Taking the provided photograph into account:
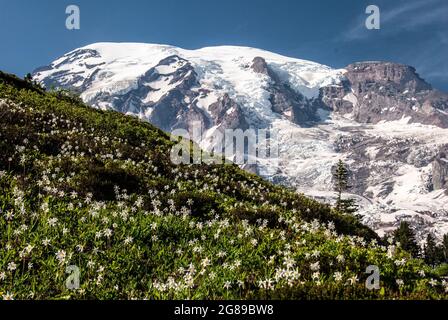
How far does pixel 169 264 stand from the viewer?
952 cm

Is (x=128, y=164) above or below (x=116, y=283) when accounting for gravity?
above

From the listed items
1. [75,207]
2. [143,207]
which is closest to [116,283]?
[75,207]

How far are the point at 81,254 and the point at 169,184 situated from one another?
278 inches

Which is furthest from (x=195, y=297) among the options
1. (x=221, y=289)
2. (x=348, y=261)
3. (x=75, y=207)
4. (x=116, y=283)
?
(x=75, y=207)

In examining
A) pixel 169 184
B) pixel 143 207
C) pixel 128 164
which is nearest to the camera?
pixel 143 207

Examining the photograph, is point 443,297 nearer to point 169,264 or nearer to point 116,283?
point 169,264

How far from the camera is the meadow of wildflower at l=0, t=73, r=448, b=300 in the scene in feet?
27.1

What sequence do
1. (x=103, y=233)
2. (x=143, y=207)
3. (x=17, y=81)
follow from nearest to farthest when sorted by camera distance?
(x=103, y=233) < (x=143, y=207) < (x=17, y=81)

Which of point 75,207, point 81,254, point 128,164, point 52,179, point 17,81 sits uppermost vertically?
point 17,81

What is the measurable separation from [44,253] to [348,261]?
6.28 meters

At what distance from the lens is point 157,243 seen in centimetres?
1032

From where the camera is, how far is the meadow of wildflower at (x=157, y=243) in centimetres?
827

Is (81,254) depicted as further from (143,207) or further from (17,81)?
(17,81)

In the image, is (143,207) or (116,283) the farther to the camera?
(143,207)
